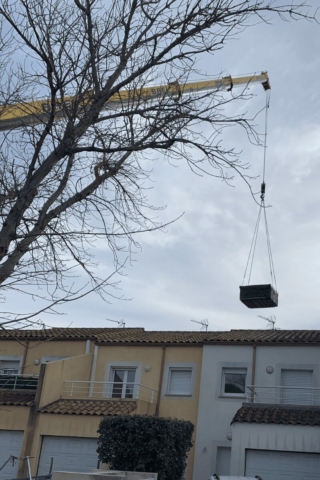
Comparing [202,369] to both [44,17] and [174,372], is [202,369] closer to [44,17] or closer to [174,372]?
[174,372]

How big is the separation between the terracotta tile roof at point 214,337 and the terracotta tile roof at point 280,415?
2.70m

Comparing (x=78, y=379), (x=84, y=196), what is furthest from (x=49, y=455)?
(x=84, y=196)

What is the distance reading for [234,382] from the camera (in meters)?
23.5

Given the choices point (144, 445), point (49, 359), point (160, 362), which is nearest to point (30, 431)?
point (49, 359)

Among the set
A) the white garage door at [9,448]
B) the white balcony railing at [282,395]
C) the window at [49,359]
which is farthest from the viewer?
the window at [49,359]

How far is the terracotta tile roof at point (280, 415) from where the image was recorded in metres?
19.6

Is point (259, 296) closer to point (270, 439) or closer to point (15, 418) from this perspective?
point (270, 439)

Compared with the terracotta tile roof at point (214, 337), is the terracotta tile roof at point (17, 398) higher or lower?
lower

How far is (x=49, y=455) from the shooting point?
22.7 m

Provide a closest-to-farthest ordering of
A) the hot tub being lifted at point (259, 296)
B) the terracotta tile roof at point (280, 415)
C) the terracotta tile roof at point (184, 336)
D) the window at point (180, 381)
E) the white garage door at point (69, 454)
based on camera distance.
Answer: the hot tub being lifted at point (259, 296), the terracotta tile roof at point (280, 415), the white garage door at point (69, 454), the terracotta tile roof at point (184, 336), the window at point (180, 381)

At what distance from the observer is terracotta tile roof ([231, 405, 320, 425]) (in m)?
19.6

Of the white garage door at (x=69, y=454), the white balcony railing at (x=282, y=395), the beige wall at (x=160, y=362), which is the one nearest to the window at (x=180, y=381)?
the beige wall at (x=160, y=362)

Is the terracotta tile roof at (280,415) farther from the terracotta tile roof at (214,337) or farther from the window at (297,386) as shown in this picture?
the terracotta tile roof at (214,337)

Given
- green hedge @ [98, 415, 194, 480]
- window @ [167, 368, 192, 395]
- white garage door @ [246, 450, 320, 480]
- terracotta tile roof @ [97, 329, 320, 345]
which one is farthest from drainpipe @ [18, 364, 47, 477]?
white garage door @ [246, 450, 320, 480]
